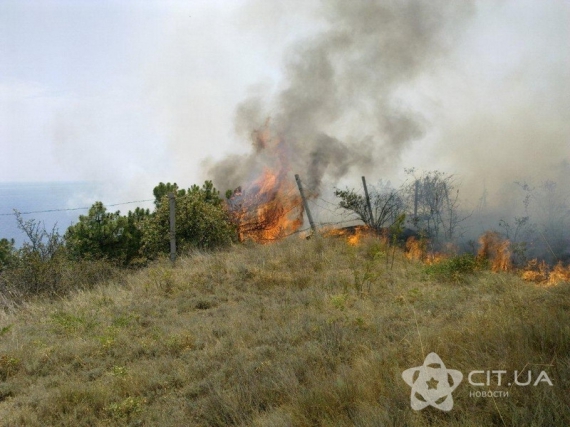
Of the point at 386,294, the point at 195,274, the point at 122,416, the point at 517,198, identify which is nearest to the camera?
the point at 122,416

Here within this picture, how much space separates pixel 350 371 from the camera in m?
3.93

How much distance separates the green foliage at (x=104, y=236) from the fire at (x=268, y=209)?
418 centimetres

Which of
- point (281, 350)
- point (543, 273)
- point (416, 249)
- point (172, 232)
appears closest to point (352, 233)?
point (416, 249)

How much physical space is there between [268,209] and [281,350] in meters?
12.4

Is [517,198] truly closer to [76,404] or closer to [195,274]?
[195,274]

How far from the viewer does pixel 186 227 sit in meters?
13.3

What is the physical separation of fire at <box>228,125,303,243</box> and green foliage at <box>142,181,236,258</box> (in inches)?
103

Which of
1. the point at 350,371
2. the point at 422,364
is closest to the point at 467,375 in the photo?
the point at 422,364

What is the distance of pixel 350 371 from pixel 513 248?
8709mm

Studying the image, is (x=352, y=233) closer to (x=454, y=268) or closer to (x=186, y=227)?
(x=454, y=268)

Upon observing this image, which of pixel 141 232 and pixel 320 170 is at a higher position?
pixel 320 170

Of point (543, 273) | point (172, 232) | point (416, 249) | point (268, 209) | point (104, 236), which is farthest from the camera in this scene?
point (268, 209)

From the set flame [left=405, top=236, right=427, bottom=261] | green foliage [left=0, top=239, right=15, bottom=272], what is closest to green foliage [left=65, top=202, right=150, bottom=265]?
green foliage [left=0, top=239, right=15, bottom=272]

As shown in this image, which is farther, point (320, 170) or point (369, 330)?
point (320, 170)
